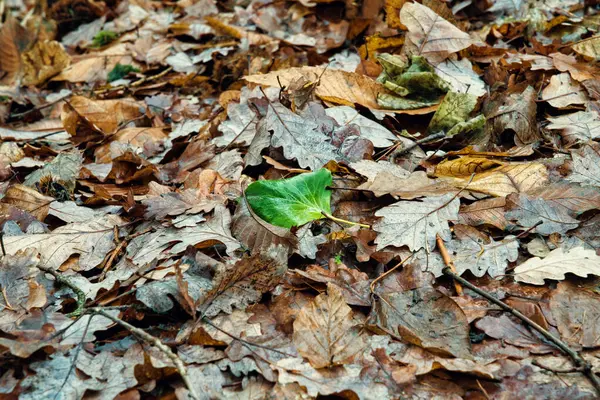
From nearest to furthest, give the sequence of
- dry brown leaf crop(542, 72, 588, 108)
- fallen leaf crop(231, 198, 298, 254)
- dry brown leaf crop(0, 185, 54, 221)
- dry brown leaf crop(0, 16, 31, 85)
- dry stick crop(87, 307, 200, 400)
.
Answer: dry stick crop(87, 307, 200, 400) < fallen leaf crop(231, 198, 298, 254) < dry brown leaf crop(0, 185, 54, 221) < dry brown leaf crop(542, 72, 588, 108) < dry brown leaf crop(0, 16, 31, 85)

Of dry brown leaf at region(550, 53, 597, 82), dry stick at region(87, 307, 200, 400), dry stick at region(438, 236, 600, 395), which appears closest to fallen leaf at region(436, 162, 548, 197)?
dry stick at region(438, 236, 600, 395)

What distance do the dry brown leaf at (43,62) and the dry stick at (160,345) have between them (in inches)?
129

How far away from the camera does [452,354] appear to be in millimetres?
1608

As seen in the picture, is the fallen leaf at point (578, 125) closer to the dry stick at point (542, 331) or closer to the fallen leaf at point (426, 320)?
the dry stick at point (542, 331)

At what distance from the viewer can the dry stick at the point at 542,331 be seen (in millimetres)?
1521

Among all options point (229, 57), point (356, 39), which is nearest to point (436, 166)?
point (356, 39)

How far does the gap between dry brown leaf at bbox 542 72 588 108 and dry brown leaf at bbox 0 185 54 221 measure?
2.48 m

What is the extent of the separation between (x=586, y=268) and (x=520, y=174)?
54 centimetres

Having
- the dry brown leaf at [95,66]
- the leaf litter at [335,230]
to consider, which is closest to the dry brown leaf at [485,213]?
the leaf litter at [335,230]

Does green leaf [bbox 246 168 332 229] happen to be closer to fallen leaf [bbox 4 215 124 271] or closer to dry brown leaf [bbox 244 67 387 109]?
fallen leaf [bbox 4 215 124 271]

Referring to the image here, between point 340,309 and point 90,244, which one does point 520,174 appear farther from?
point 90,244

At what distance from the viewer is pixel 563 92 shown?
9.00 feet

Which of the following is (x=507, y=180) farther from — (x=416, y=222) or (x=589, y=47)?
(x=589, y=47)

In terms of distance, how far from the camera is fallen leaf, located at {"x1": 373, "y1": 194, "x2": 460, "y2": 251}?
2.01 m
